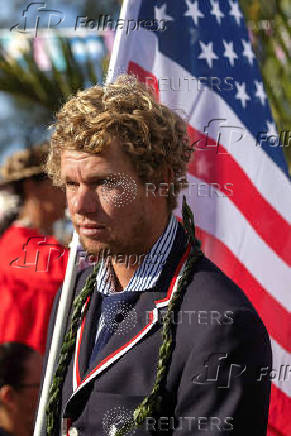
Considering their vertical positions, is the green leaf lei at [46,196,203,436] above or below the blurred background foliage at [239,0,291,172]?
below

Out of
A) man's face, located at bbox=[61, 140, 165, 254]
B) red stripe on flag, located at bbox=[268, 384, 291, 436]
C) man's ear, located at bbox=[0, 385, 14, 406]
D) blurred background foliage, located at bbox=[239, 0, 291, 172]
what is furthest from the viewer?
blurred background foliage, located at bbox=[239, 0, 291, 172]

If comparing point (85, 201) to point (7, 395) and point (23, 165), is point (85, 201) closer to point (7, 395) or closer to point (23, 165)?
point (7, 395)

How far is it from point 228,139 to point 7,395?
1.31m

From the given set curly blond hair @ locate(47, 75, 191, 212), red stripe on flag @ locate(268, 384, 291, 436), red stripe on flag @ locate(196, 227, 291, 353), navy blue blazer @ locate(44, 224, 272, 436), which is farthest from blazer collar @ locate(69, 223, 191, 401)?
red stripe on flag @ locate(268, 384, 291, 436)

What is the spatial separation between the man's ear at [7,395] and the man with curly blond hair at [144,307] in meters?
1.10

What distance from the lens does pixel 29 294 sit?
320 cm

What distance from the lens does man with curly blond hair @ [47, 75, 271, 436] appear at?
70.8 inches

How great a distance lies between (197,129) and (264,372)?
1.14 m

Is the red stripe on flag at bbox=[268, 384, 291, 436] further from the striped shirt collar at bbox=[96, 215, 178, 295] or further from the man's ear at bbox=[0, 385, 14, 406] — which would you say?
the man's ear at bbox=[0, 385, 14, 406]

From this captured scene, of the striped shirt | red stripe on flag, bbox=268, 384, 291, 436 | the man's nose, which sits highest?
the man's nose

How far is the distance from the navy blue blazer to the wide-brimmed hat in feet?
4.87

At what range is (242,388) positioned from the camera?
5.83 feet

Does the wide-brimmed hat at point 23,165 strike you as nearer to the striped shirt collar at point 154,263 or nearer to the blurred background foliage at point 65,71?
the blurred background foliage at point 65,71

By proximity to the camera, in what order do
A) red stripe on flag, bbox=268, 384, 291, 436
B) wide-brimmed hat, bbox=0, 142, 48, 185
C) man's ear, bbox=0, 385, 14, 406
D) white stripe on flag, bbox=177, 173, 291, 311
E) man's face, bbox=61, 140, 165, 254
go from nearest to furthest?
man's face, bbox=61, 140, 165, 254 → red stripe on flag, bbox=268, 384, 291, 436 → white stripe on flag, bbox=177, 173, 291, 311 → man's ear, bbox=0, 385, 14, 406 → wide-brimmed hat, bbox=0, 142, 48, 185
